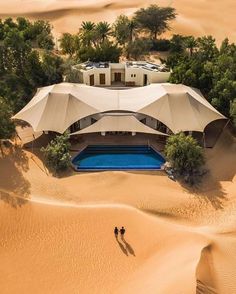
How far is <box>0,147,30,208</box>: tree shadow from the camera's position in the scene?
26.5m

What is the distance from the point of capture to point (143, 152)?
33.7m

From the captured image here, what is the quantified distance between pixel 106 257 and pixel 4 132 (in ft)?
50.2

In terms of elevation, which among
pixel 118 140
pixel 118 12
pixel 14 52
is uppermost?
pixel 118 12

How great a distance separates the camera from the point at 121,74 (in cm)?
4403

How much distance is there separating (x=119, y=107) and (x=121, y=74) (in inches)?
426

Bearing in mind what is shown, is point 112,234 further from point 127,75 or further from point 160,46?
point 160,46

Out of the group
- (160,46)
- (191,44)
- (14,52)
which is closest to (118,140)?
(14,52)

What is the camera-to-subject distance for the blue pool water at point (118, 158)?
3141cm

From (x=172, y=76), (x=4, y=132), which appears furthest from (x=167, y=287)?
(x=172, y=76)

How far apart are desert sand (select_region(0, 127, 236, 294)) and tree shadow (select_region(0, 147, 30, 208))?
0.26 feet

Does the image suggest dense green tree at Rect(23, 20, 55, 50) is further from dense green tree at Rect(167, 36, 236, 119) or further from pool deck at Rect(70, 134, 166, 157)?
pool deck at Rect(70, 134, 166, 157)

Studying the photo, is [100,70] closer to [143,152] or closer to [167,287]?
[143,152]

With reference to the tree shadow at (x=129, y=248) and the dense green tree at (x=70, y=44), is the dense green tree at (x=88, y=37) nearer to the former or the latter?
the dense green tree at (x=70, y=44)

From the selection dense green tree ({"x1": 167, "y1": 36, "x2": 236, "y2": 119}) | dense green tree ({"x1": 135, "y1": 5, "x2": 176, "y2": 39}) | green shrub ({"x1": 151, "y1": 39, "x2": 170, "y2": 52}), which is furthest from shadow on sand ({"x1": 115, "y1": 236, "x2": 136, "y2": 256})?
dense green tree ({"x1": 135, "y1": 5, "x2": 176, "y2": 39})
